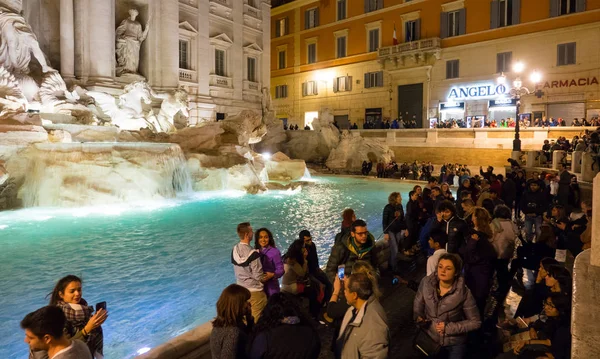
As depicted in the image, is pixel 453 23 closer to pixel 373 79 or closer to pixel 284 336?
pixel 373 79

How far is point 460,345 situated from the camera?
279 cm

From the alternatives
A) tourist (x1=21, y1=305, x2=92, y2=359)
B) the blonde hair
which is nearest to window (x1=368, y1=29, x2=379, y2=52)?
the blonde hair

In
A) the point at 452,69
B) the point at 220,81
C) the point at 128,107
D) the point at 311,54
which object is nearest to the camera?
the point at 128,107

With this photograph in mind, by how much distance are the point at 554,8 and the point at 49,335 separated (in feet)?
85.5

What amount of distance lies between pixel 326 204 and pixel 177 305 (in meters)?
7.17

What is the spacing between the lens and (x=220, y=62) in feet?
82.8

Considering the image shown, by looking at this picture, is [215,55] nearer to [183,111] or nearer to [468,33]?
[183,111]

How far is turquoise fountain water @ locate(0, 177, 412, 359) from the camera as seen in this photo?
4.24m

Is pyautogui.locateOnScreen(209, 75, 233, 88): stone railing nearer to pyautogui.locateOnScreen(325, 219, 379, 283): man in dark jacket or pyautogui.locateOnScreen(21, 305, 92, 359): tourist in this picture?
pyautogui.locateOnScreen(325, 219, 379, 283): man in dark jacket

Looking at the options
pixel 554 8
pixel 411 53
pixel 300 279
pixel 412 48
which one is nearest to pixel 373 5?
pixel 412 48

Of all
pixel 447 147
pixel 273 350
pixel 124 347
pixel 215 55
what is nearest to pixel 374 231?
pixel 124 347

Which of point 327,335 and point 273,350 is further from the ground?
point 273,350

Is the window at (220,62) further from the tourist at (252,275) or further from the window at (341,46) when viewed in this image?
the tourist at (252,275)

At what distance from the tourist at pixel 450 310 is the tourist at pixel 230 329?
1227 mm
